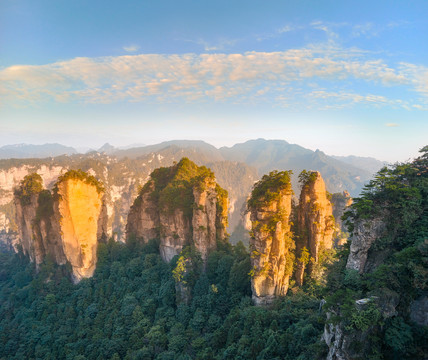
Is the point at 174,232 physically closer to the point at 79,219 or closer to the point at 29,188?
the point at 79,219

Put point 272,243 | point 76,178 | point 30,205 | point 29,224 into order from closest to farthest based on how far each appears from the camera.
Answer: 1. point 272,243
2. point 76,178
3. point 30,205
4. point 29,224

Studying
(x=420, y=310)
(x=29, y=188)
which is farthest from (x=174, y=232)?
(x=420, y=310)

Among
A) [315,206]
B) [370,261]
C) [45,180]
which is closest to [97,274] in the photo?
[315,206]

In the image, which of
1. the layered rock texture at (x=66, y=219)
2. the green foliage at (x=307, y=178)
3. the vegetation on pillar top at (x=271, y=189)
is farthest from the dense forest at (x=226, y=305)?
the green foliage at (x=307, y=178)

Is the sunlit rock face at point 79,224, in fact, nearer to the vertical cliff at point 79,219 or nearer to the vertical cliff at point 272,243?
the vertical cliff at point 79,219

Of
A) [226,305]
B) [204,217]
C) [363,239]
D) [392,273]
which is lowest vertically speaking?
[226,305]
